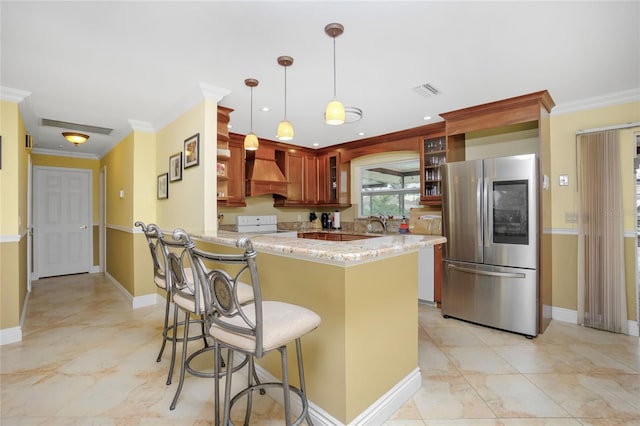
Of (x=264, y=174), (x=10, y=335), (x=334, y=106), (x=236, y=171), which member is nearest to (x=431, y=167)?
(x=264, y=174)

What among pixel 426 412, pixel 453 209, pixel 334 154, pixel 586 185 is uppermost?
pixel 334 154

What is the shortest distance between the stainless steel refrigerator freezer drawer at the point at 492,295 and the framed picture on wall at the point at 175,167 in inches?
121

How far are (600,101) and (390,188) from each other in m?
2.67

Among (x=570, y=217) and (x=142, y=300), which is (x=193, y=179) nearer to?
(x=142, y=300)

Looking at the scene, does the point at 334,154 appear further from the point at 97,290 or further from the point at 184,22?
the point at 97,290

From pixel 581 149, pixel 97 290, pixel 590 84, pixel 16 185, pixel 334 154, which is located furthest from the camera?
pixel 334 154

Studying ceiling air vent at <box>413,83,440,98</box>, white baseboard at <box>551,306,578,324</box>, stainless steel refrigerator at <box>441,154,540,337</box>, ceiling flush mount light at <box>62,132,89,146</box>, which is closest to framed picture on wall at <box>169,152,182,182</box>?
ceiling flush mount light at <box>62,132,89,146</box>

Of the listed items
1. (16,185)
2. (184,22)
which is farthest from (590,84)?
(16,185)

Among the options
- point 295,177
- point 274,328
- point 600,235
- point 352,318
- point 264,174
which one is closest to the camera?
point 274,328

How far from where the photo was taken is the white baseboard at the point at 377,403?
5.55 feet

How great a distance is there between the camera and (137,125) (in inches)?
153

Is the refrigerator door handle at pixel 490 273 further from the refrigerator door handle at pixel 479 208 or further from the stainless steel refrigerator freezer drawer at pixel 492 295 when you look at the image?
the refrigerator door handle at pixel 479 208

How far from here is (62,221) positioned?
5672mm

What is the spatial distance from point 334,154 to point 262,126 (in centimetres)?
165
